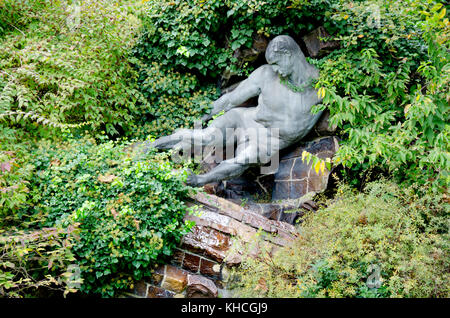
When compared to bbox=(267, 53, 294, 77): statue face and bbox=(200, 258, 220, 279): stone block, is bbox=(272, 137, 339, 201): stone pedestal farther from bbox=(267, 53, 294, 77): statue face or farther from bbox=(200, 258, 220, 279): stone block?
bbox=(200, 258, 220, 279): stone block

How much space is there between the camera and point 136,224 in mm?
3936

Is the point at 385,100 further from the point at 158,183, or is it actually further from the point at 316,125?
the point at 158,183

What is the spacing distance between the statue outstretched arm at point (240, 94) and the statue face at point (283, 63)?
0.29 m

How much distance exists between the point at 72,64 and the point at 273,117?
2576 millimetres

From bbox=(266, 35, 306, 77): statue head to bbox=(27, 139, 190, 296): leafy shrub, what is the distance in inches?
77.0

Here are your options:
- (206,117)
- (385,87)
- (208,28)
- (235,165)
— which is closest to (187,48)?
(208,28)

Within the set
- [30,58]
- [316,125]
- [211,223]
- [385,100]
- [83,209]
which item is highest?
[30,58]

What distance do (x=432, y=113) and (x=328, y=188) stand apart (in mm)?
1572

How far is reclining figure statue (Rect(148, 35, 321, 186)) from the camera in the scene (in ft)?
17.9

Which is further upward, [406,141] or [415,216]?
[406,141]

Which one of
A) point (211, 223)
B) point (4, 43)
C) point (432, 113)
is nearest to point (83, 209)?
point (211, 223)

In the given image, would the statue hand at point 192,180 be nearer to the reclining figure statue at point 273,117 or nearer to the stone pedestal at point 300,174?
the reclining figure statue at point 273,117

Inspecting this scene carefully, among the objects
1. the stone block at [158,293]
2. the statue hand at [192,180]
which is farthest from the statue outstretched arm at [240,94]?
the stone block at [158,293]

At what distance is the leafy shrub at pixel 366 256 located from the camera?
3.62m
